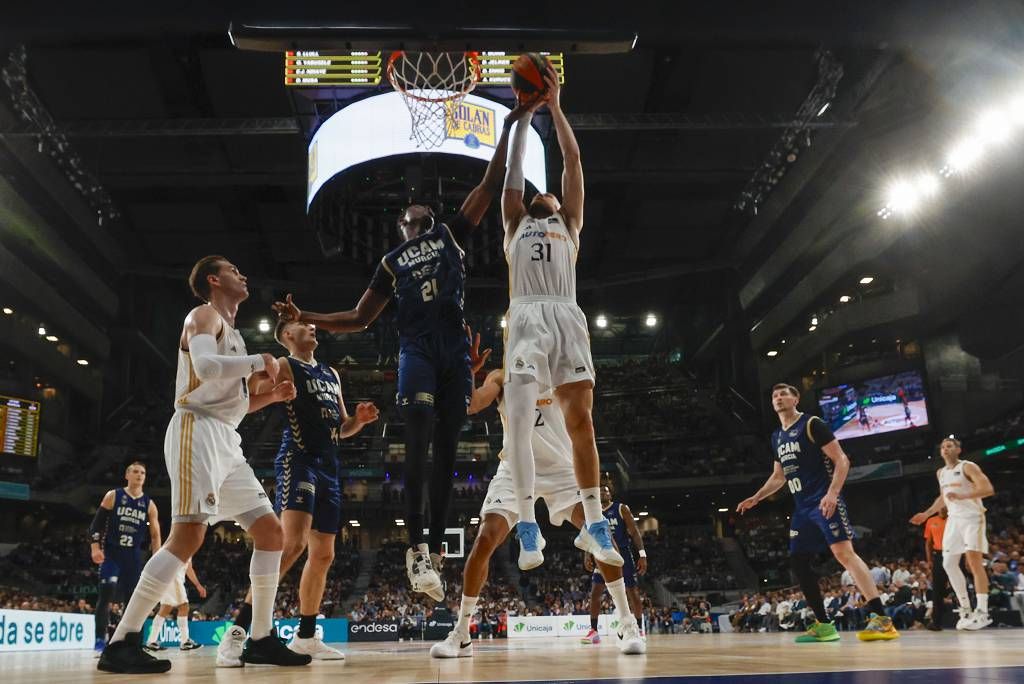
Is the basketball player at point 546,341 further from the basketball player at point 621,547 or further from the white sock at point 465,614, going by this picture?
the basketball player at point 621,547

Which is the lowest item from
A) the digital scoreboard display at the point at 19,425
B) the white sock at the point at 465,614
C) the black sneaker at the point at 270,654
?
the black sneaker at the point at 270,654

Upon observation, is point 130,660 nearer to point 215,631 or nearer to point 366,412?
point 366,412

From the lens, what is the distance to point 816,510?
6941 mm

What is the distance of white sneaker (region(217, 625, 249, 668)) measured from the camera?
4.31 meters

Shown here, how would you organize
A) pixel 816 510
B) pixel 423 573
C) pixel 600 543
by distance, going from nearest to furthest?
pixel 423 573
pixel 600 543
pixel 816 510

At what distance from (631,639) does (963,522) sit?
7338mm

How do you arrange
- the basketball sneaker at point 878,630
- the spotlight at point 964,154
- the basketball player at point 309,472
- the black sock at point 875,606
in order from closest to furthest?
the basketball player at point 309,472
the basketball sneaker at point 878,630
the black sock at point 875,606
the spotlight at point 964,154

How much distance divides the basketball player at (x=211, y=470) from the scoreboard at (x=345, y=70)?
7543mm

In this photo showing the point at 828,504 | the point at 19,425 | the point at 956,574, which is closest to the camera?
the point at 828,504

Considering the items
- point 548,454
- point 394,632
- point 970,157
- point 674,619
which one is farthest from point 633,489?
point 548,454

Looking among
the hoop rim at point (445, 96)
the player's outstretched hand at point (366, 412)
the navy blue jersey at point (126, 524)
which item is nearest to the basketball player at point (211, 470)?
the player's outstretched hand at point (366, 412)

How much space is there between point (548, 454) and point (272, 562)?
1970 millimetres

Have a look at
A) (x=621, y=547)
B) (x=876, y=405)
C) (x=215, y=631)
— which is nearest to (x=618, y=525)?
(x=621, y=547)

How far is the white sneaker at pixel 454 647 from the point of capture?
455 centimetres
